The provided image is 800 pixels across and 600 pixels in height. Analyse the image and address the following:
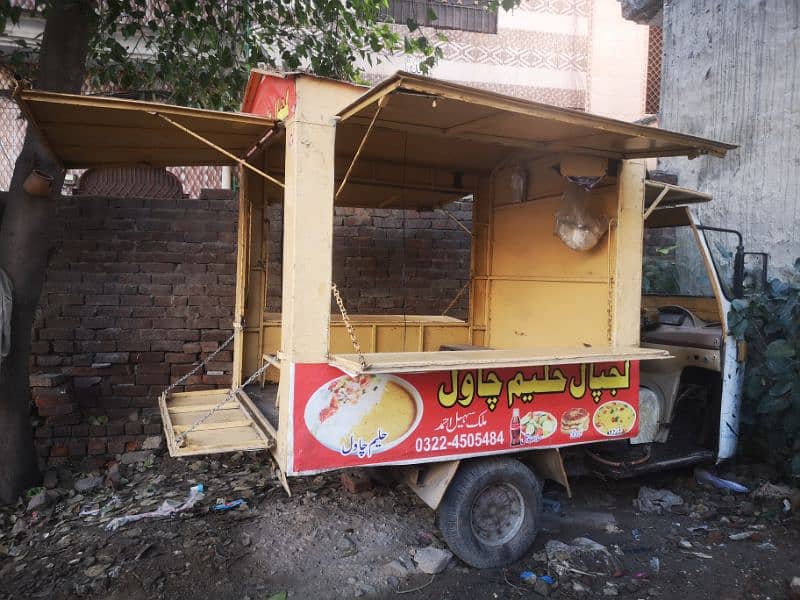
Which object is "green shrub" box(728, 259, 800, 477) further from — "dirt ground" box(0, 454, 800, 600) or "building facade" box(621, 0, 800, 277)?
"building facade" box(621, 0, 800, 277)

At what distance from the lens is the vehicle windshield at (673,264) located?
629 centimetres

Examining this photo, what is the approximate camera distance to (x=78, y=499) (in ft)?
14.1

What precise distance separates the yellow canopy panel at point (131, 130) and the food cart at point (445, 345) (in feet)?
0.08

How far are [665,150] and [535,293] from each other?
4.89ft

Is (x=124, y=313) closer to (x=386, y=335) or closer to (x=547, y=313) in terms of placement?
(x=386, y=335)

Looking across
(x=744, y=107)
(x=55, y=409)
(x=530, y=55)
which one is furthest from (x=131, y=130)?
(x=530, y=55)

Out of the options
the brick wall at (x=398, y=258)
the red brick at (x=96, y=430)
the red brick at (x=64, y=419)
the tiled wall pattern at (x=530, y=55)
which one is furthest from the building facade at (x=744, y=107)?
the red brick at (x=64, y=419)

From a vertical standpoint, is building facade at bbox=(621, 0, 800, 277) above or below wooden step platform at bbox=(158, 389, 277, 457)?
above

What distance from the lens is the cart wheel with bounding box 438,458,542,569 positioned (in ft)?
10.7

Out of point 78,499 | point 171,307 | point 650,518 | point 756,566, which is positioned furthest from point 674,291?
point 78,499

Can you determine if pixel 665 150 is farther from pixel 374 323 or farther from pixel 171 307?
pixel 171 307

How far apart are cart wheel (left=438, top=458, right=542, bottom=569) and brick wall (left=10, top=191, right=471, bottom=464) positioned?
95.7 inches

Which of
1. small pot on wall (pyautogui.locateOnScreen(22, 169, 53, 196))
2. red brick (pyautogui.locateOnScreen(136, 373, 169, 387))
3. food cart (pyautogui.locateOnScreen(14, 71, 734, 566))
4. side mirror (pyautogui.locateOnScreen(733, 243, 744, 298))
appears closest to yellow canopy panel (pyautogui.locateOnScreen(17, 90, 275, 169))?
food cart (pyautogui.locateOnScreen(14, 71, 734, 566))

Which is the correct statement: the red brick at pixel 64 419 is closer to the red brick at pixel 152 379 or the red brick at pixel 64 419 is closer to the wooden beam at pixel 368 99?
the red brick at pixel 152 379
